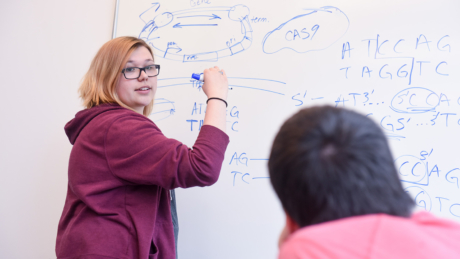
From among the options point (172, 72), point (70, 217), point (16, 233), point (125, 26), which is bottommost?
point (16, 233)

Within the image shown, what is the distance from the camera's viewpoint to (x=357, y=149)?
400 millimetres

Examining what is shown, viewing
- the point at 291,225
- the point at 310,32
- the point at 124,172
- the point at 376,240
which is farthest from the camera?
the point at 310,32

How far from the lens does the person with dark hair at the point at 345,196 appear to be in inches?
13.6

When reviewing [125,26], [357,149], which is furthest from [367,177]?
[125,26]

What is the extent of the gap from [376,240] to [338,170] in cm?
9

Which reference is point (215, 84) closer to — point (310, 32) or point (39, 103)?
point (310, 32)

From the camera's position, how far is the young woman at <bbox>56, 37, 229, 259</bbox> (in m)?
0.75

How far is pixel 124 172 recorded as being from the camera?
774 mm

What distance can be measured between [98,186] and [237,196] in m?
0.52

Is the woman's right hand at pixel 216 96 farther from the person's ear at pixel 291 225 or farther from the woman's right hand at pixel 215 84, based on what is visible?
the person's ear at pixel 291 225

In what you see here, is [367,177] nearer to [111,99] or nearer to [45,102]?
[111,99]

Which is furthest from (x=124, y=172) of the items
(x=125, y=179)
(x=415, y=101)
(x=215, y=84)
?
(x=415, y=101)

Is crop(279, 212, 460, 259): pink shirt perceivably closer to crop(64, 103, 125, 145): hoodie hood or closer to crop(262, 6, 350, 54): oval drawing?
crop(64, 103, 125, 145): hoodie hood

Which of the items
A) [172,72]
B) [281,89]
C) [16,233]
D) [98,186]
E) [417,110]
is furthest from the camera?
[16,233]
